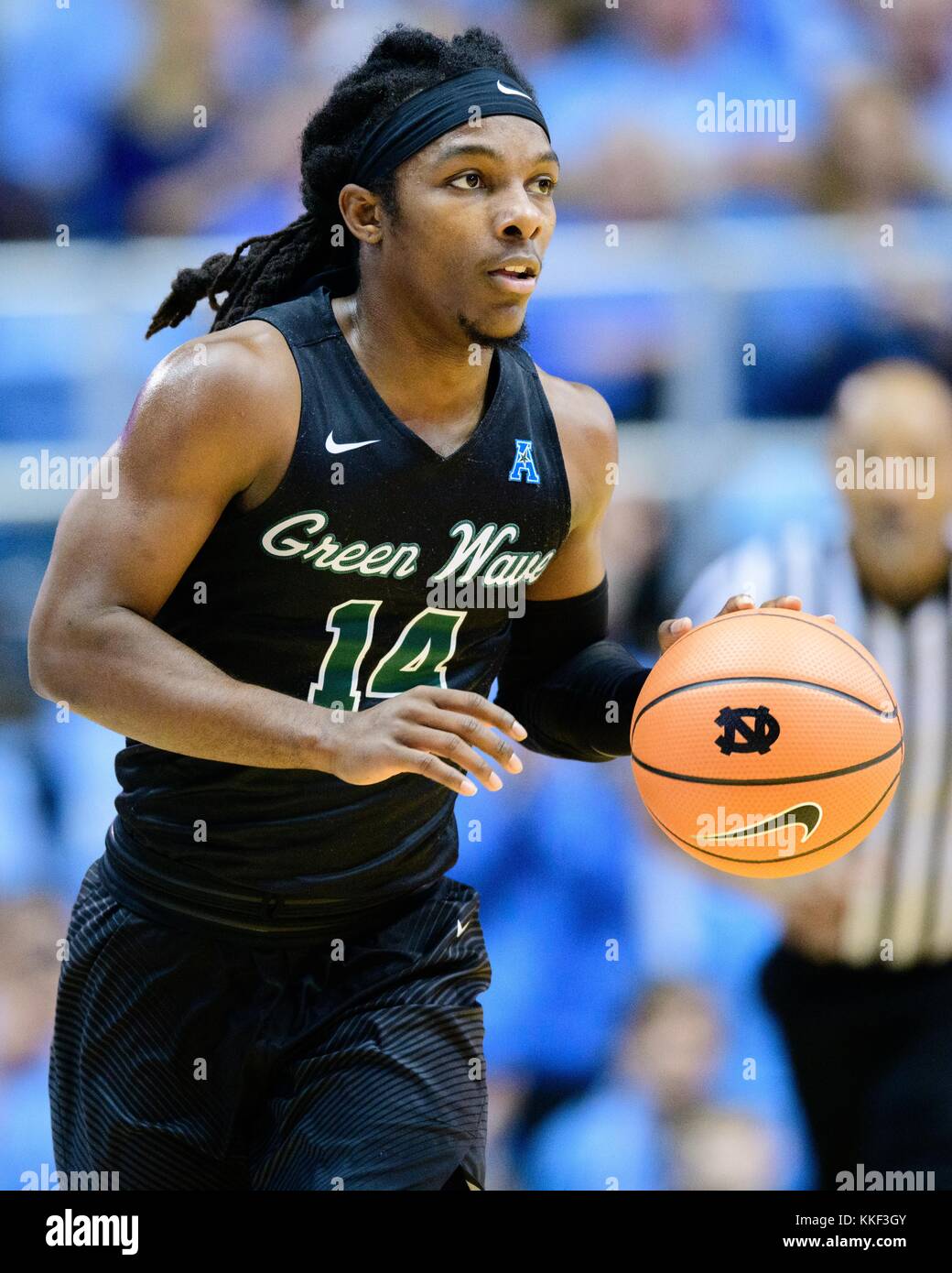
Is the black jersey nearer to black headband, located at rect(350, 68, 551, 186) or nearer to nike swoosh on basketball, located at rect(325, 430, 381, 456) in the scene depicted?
nike swoosh on basketball, located at rect(325, 430, 381, 456)

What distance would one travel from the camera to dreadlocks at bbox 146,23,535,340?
276cm

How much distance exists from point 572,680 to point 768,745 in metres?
0.56

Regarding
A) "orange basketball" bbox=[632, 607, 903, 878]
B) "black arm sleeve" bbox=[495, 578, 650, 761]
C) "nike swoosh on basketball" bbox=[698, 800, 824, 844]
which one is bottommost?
"nike swoosh on basketball" bbox=[698, 800, 824, 844]

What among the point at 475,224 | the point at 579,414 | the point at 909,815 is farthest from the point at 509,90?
the point at 909,815

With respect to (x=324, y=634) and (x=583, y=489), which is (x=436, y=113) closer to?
(x=583, y=489)

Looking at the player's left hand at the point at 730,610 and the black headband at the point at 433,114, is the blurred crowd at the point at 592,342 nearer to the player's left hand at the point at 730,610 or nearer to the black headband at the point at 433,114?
the player's left hand at the point at 730,610

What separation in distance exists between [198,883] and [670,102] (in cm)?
292

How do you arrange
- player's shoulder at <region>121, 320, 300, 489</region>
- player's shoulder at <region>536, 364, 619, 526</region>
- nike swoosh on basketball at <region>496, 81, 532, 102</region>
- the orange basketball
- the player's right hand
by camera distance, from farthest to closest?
player's shoulder at <region>536, 364, 619, 526</region>
nike swoosh on basketball at <region>496, 81, 532, 102</region>
the orange basketball
player's shoulder at <region>121, 320, 300, 489</region>
the player's right hand

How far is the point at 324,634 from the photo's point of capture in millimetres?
2619

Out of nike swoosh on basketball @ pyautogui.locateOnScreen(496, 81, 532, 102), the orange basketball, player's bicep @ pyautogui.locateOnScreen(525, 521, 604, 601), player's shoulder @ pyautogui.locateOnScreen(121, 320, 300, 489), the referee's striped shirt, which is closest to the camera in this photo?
player's shoulder @ pyautogui.locateOnScreen(121, 320, 300, 489)

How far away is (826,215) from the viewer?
14.6ft

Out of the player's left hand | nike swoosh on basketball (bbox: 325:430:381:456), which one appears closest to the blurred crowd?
the player's left hand

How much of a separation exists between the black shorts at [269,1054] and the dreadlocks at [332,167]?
1173 mm

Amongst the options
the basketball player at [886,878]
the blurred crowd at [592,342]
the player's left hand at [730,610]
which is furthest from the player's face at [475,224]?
the basketball player at [886,878]
